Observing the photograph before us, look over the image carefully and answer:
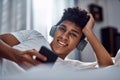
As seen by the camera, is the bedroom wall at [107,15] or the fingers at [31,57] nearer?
the fingers at [31,57]

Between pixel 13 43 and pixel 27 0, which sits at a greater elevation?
pixel 27 0

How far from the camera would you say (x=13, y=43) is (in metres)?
0.71

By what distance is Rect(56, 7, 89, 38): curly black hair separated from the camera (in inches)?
34.6

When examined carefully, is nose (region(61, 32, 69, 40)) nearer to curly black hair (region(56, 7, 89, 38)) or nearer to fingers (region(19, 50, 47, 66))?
curly black hair (region(56, 7, 89, 38))

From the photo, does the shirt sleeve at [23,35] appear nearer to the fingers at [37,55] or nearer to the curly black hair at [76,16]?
the curly black hair at [76,16]

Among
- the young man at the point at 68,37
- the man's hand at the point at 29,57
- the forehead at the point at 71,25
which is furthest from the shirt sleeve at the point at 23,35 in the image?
the man's hand at the point at 29,57

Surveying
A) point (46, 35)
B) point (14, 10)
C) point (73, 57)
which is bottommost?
point (73, 57)

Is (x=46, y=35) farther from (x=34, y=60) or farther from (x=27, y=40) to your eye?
(x=34, y=60)

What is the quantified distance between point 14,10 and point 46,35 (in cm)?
18

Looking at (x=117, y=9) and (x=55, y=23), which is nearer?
(x=55, y=23)

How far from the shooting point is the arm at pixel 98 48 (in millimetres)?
806

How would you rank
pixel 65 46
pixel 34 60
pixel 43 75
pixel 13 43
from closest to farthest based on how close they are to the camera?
pixel 43 75
pixel 34 60
pixel 13 43
pixel 65 46

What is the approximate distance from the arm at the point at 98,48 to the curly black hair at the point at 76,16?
25 mm

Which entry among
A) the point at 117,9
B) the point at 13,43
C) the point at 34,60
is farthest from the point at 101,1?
the point at 34,60
